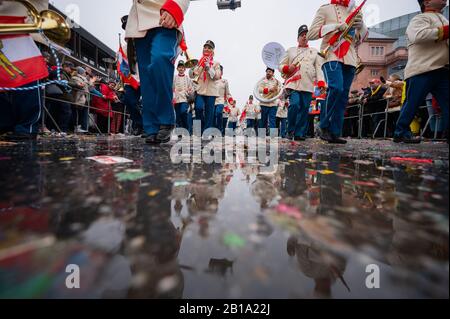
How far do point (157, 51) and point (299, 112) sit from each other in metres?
3.12

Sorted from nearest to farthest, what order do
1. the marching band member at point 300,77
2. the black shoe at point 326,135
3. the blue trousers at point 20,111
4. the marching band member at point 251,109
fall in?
1. the blue trousers at point 20,111
2. the black shoe at point 326,135
3. the marching band member at point 300,77
4. the marching band member at point 251,109

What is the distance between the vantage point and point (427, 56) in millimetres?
2637

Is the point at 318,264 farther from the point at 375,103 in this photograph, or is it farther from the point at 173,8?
the point at 375,103

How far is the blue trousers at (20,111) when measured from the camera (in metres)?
2.13

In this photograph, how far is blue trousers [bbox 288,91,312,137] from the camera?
4254 millimetres

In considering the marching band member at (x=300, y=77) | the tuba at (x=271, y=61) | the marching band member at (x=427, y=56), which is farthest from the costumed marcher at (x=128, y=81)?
the marching band member at (x=427, y=56)

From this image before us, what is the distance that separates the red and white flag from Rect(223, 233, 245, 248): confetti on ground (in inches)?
95.4

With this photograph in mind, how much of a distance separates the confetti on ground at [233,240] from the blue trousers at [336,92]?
3074 mm

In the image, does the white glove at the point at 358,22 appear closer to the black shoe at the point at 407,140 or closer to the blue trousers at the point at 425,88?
the blue trousers at the point at 425,88

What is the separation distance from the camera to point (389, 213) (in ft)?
1.72

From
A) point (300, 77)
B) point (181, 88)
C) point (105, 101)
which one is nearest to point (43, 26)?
point (300, 77)

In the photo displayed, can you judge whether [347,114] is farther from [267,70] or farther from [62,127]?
[62,127]

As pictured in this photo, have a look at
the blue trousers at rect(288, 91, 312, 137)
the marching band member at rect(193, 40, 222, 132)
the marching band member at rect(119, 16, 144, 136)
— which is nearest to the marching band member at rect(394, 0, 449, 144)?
the blue trousers at rect(288, 91, 312, 137)

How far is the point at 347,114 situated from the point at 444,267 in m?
8.53
